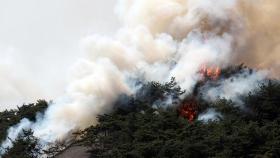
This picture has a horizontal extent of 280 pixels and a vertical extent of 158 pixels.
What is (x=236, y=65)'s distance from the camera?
5959 cm

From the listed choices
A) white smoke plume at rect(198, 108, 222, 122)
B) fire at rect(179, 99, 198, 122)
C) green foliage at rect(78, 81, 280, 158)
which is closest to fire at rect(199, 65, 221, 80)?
fire at rect(179, 99, 198, 122)

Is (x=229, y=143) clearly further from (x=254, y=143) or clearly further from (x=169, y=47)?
(x=169, y=47)

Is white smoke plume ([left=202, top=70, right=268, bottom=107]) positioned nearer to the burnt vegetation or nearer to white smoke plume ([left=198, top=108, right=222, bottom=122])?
the burnt vegetation

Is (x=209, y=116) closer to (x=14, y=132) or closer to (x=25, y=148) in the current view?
(x=25, y=148)

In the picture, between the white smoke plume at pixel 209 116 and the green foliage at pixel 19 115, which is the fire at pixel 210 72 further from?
the green foliage at pixel 19 115

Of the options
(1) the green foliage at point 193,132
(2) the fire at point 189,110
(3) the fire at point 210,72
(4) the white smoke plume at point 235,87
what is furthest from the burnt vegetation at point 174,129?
(3) the fire at point 210,72

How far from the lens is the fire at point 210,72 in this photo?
2247 inches

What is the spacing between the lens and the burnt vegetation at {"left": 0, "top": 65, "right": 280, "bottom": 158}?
34.4 metres

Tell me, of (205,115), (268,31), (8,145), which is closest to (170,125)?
(205,115)

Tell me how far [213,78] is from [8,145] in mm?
22990

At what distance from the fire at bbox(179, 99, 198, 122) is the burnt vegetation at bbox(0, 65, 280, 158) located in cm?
35

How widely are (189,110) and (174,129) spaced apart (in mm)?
10272

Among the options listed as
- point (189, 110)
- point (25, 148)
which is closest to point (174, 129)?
point (189, 110)

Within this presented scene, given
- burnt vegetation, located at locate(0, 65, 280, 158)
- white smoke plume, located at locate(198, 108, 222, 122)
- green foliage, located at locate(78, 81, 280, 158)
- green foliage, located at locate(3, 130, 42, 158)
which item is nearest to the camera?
green foliage, located at locate(78, 81, 280, 158)
